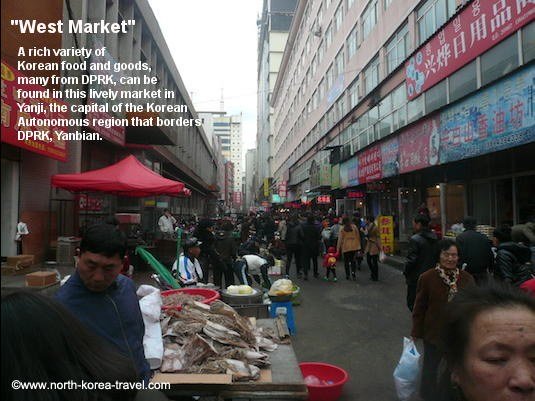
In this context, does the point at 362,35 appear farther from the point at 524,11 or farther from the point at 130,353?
the point at 130,353

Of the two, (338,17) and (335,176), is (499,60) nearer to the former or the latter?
(335,176)

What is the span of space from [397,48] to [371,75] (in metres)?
3.61

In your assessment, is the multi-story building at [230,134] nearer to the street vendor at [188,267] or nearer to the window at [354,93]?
the window at [354,93]

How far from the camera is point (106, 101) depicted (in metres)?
13.5

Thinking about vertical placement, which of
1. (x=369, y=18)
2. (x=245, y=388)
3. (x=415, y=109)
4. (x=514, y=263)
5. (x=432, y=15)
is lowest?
(x=245, y=388)

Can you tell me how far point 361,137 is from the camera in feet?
71.7

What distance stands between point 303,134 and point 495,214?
1287 inches

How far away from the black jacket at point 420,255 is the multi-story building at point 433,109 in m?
4.61

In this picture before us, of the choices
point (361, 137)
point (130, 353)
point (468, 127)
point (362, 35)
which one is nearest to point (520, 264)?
point (130, 353)

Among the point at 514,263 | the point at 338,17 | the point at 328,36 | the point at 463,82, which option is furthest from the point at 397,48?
the point at 328,36

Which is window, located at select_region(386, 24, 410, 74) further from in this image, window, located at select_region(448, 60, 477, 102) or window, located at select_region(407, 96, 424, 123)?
→ window, located at select_region(448, 60, 477, 102)

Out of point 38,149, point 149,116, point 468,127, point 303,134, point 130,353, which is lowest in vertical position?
point 130,353

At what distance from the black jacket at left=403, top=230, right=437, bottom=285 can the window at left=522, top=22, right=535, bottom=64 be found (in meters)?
5.84

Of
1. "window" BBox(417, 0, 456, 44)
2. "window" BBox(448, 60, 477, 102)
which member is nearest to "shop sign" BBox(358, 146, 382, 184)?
"window" BBox(417, 0, 456, 44)
